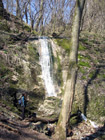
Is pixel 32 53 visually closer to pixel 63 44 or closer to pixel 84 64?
pixel 63 44

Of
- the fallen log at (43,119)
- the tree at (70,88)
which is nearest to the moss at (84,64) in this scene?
the fallen log at (43,119)

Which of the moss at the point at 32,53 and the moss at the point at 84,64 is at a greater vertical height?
the moss at the point at 32,53

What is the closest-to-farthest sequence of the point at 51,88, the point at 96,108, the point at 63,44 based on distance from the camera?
the point at 96,108 < the point at 51,88 < the point at 63,44

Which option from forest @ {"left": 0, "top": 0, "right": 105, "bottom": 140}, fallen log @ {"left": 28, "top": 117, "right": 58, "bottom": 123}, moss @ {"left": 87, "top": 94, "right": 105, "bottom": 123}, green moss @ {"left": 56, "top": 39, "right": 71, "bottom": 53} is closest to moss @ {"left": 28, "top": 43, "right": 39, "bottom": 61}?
forest @ {"left": 0, "top": 0, "right": 105, "bottom": 140}

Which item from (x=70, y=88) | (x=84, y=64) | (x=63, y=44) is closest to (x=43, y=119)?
(x=70, y=88)

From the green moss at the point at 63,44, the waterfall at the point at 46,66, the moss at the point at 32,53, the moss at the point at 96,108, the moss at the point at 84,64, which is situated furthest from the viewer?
the green moss at the point at 63,44

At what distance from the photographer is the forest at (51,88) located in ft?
17.0

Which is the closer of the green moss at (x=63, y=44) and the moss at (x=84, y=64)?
the moss at (x=84, y=64)

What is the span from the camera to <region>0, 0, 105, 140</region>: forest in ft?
17.0

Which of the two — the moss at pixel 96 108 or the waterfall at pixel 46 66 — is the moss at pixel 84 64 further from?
the moss at pixel 96 108

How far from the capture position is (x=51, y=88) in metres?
9.89

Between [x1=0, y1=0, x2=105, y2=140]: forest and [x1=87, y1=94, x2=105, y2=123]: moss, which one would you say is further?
[x1=87, y1=94, x2=105, y2=123]: moss

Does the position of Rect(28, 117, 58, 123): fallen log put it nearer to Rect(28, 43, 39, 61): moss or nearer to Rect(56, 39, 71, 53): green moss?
Rect(28, 43, 39, 61): moss

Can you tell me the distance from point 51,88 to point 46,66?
1.89 m
